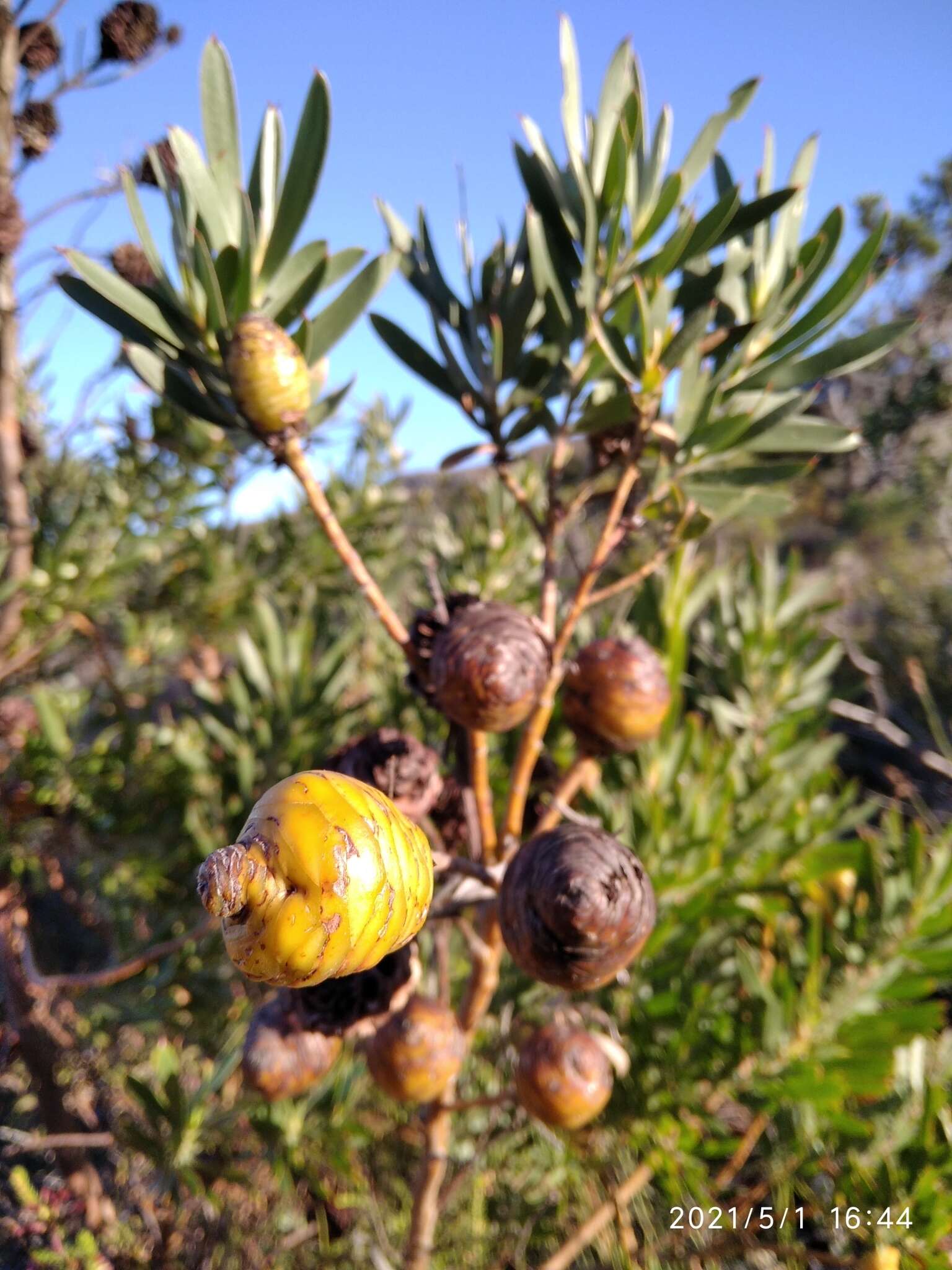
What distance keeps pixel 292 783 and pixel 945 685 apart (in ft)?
18.2

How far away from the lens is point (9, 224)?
1438 mm

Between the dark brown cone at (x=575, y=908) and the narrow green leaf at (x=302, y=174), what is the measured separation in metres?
0.62

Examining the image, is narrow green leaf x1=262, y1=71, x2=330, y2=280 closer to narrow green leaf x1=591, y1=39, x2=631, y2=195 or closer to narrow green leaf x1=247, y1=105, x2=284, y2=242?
narrow green leaf x1=247, y1=105, x2=284, y2=242

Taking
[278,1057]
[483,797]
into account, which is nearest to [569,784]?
[483,797]

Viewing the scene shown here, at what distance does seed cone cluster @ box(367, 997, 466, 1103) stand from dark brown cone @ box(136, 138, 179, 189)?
0.90 m

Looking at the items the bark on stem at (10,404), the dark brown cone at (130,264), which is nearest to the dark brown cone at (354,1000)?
the dark brown cone at (130,264)

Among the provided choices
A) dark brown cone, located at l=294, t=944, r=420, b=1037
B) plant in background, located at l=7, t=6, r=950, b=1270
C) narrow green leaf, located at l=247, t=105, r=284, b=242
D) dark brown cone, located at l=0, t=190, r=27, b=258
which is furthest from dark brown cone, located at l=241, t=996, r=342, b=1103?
dark brown cone, located at l=0, t=190, r=27, b=258

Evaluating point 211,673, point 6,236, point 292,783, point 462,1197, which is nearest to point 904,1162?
point 462,1197

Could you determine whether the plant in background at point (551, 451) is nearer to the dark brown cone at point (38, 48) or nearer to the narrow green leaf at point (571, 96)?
the narrow green leaf at point (571, 96)

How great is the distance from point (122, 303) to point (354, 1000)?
683mm

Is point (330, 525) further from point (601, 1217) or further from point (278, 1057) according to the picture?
point (601, 1217)

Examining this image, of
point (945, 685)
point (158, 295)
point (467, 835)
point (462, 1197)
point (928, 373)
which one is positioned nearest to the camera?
point (158, 295)

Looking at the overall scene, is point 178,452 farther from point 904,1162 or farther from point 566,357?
point 904,1162

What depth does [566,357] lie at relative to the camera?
0.86 metres
